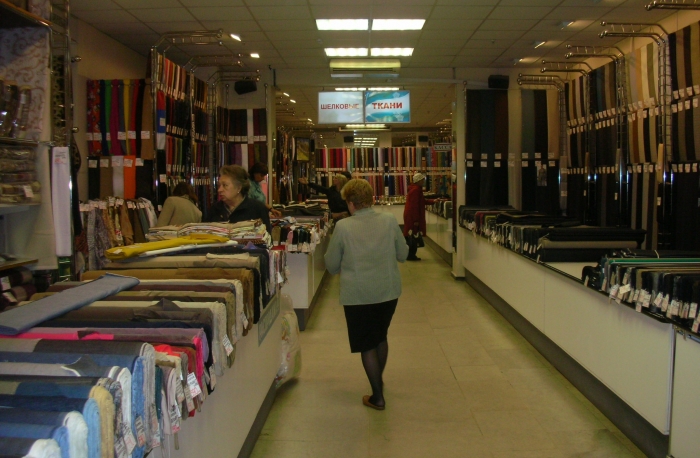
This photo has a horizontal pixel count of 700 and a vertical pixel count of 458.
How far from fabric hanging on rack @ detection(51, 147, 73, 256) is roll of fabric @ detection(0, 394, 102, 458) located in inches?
82.0

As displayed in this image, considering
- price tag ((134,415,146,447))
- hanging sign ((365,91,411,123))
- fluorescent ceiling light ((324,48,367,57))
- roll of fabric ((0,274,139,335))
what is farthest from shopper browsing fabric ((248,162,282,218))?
price tag ((134,415,146,447))

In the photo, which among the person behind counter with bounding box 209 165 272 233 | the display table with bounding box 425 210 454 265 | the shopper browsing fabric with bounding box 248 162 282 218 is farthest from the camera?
the display table with bounding box 425 210 454 265

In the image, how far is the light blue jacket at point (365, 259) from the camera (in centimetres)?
376

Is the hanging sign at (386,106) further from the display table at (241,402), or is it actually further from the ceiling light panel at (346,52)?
the display table at (241,402)

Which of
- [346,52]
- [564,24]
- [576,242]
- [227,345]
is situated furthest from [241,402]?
[346,52]

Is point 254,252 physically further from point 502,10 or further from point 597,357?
point 502,10

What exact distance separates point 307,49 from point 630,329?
5.64m

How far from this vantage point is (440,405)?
13.1ft

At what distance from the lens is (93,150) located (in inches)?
241

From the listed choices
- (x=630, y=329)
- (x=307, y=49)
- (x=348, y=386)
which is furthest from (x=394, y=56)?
(x=630, y=329)

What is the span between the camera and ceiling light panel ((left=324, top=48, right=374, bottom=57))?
7.57 meters

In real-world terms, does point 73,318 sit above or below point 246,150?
below

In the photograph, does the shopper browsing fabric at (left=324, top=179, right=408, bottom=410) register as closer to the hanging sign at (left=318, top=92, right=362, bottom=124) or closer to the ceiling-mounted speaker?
the hanging sign at (left=318, top=92, right=362, bottom=124)

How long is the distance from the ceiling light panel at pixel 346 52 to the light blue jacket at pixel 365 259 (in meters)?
4.33
